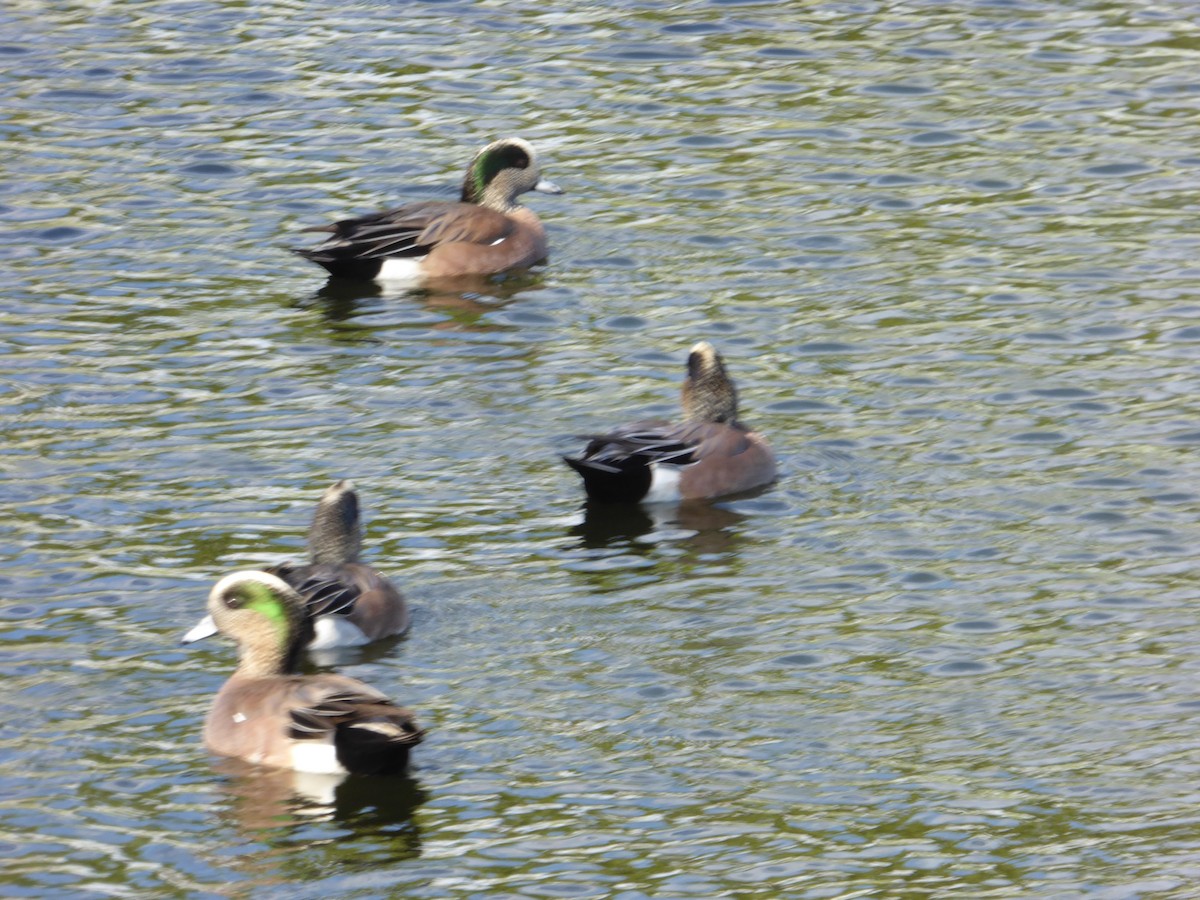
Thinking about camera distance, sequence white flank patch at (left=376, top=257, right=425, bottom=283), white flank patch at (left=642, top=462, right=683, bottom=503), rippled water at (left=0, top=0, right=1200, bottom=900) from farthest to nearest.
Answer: white flank patch at (left=376, top=257, right=425, bottom=283) → white flank patch at (left=642, top=462, right=683, bottom=503) → rippled water at (left=0, top=0, right=1200, bottom=900)

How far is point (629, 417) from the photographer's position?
14375 mm

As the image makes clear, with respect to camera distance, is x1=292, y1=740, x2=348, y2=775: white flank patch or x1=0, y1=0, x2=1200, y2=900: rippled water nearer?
x1=0, y1=0, x2=1200, y2=900: rippled water

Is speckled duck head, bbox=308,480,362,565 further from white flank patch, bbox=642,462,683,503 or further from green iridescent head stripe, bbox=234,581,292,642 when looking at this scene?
white flank patch, bbox=642,462,683,503

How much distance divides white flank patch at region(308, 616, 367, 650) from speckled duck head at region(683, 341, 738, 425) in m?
3.26

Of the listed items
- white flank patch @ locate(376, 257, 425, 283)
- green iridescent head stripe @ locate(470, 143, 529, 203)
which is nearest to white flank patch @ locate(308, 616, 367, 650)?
white flank patch @ locate(376, 257, 425, 283)

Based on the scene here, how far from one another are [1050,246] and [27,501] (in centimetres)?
766

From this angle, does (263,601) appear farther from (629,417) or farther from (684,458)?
(629,417)

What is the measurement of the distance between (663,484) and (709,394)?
2.24 ft

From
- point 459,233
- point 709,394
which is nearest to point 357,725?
point 709,394

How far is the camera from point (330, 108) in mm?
20047

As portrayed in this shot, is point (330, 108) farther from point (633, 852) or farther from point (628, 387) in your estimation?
point (633, 852)

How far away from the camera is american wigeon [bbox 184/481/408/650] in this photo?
11156 millimetres

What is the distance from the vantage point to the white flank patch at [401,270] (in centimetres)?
1695

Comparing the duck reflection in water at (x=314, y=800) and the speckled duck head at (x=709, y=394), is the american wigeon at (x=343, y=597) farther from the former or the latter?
the speckled duck head at (x=709, y=394)
